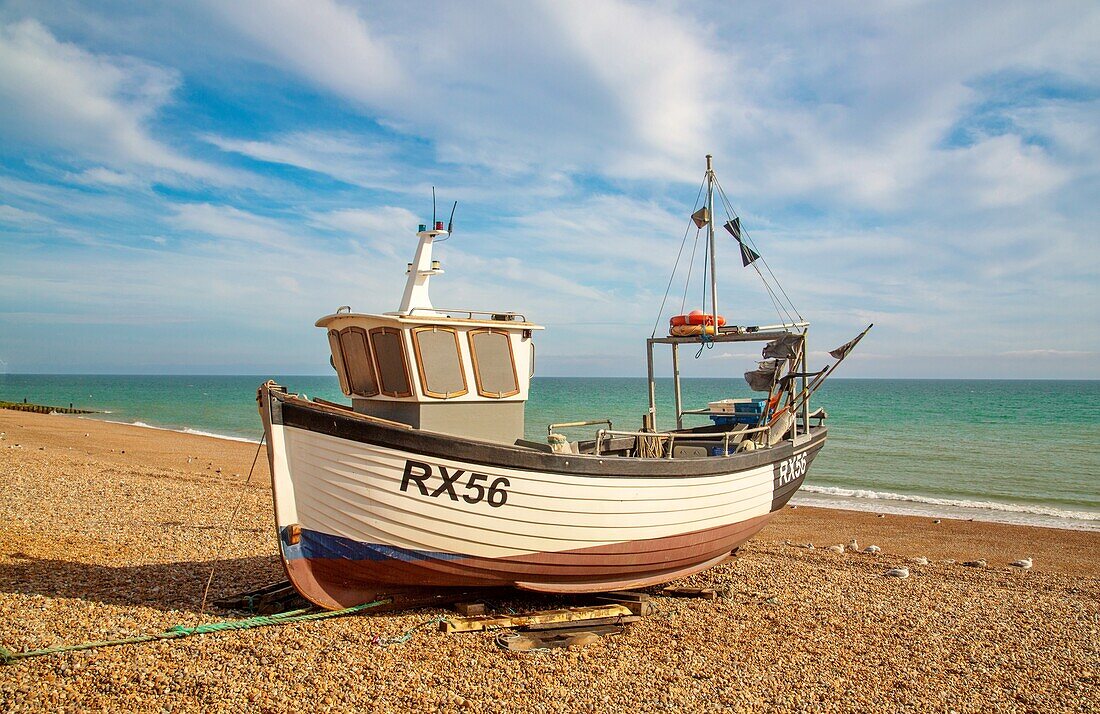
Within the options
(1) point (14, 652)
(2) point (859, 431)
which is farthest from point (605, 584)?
(2) point (859, 431)

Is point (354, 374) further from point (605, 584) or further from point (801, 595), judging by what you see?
point (801, 595)

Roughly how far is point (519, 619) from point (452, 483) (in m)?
1.74

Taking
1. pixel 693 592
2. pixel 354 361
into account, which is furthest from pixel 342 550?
pixel 693 592

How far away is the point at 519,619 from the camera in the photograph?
7.17 m

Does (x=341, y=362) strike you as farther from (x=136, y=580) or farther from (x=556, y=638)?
(x=556, y=638)

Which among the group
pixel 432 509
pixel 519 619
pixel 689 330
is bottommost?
pixel 519 619

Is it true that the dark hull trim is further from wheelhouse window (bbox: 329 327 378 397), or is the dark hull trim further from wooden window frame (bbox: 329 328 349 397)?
wooden window frame (bbox: 329 328 349 397)

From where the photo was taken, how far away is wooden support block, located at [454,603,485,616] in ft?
24.2

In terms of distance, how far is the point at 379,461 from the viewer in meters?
6.52

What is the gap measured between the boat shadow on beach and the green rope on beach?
762mm

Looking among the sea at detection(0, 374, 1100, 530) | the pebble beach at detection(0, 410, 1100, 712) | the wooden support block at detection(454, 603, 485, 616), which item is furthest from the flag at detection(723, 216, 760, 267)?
the sea at detection(0, 374, 1100, 530)

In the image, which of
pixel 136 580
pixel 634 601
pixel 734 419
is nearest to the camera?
pixel 634 601

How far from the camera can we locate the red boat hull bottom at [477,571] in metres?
6.89

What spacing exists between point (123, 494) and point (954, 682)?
617 inches
